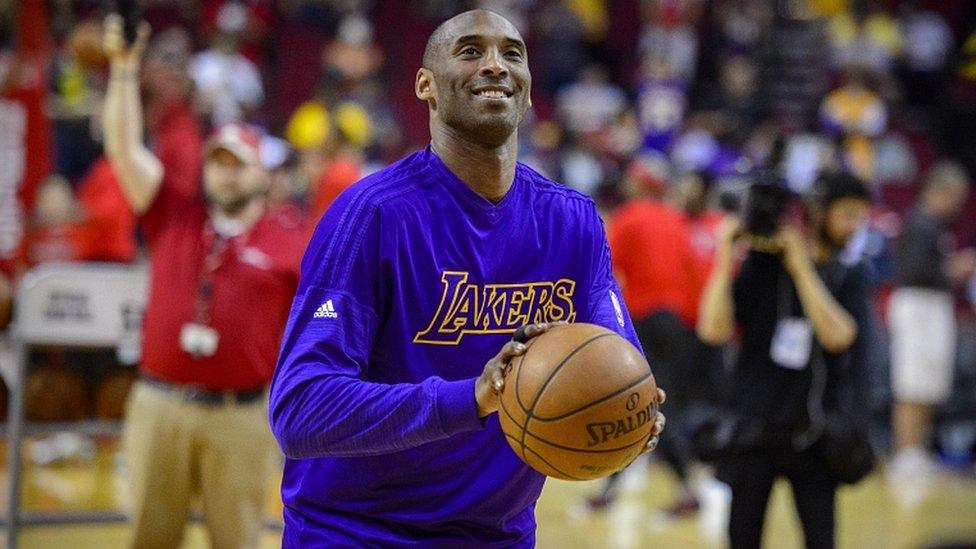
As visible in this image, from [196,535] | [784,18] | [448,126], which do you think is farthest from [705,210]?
[448,126]

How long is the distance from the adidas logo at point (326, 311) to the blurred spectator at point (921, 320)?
9803 millimetres

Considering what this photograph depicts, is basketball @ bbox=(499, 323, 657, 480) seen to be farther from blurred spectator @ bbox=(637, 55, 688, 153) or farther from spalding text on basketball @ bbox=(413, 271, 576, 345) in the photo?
blurred spectator @ bbox=(637, 55, 688, 153)

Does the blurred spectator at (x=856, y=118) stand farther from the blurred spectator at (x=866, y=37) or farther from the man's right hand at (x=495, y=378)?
the man's right hand at (x=495, y=378)

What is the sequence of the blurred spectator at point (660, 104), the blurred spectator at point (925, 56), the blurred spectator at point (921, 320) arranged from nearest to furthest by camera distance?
the blurred spectator at point (921, 320) < the blurred spectator at point (660, 104) < the blurred spectator at point (925, 56)

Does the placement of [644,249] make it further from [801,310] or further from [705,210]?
[801,310]

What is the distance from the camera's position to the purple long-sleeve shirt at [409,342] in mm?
2746

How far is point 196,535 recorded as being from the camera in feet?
27.3

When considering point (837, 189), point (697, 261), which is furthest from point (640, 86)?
point (837, 189)

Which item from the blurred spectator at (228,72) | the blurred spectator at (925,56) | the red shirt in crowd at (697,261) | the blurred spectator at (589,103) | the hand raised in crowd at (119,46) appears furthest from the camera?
the blurred spectator at (925,56)

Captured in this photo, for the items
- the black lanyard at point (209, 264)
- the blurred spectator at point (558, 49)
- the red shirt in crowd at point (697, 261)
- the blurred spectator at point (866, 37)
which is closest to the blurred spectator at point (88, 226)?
the red shirt in crowd at point (697, 261)

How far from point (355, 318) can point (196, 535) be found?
5.93 metres

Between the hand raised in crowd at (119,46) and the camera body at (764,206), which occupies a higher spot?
the hand raised in crowd at (119,46)

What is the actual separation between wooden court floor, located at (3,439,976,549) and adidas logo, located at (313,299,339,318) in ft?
14.5

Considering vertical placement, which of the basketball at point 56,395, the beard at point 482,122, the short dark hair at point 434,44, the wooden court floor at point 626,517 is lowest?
the wooden court floor at point 626,517
